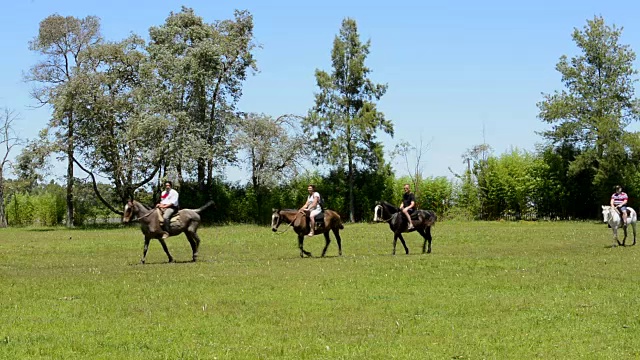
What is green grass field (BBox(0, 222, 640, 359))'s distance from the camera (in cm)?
1190

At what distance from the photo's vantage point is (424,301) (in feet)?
53.5

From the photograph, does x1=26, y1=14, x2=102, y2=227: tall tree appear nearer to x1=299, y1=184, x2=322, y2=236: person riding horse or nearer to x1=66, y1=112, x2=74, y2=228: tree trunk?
x1=66, y1=112, x2=74, y2=228: tree trunk

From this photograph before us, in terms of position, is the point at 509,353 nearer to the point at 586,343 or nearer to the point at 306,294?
the point at 586,343

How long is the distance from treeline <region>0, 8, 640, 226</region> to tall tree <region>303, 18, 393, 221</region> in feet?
0.27

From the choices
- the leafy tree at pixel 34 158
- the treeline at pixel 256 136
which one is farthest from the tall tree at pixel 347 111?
the leafy tree at pixel 34 158

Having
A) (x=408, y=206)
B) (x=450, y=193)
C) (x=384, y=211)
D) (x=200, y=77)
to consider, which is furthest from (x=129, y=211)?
(x=450, y=193)

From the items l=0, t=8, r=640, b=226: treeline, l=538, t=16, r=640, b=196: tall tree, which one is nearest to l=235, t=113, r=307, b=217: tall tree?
l=0, t=8, r=640, b=226: treeline

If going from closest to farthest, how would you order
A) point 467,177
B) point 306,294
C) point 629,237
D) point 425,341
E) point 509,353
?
point 509,353, point 425,341, point 306,294, point 629,237, point 467,177

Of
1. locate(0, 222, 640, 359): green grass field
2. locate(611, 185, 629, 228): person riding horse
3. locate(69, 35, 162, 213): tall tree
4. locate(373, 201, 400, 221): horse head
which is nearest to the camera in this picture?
locate(0, 222, 640, 359): green grass field

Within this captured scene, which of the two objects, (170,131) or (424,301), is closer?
(424,301)

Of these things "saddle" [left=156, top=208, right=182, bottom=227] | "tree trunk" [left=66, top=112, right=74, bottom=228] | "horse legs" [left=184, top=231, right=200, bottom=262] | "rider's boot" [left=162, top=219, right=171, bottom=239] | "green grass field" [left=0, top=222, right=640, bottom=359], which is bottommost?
"green grass field" [left=0, top=222, right=640, bottom=359]

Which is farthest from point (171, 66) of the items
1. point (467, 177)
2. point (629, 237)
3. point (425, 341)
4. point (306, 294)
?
point (425, 341)

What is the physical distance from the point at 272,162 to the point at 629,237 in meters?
28.7

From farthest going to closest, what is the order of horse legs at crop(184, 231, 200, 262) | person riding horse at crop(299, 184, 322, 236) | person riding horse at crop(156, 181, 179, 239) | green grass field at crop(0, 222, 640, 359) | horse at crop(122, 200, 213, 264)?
person riding horse at crop(299, 184, 322, 236) < horse legs at crop(184, 231, 200, 262) < person riding horse at crop(156, 181, 179, 239) < horse at crop(122, 200, 213, 264) < green grass field at crop(0, 222, 640, 359)
